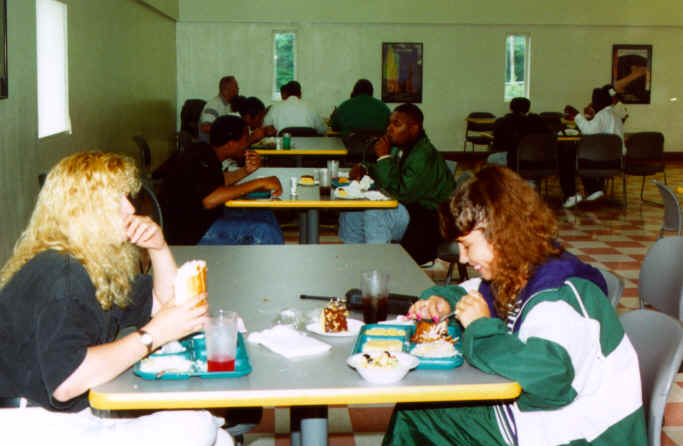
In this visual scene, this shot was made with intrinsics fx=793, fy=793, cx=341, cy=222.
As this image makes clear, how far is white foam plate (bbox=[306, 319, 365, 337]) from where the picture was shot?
1882 millimetres

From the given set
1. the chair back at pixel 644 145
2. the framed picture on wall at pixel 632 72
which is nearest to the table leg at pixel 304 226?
the chair back at pixel 644 145

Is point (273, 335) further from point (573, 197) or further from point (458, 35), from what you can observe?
point (458, 35)

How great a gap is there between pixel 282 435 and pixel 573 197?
685 cm

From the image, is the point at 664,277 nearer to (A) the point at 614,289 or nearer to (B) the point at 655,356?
(A) the point at 614,289

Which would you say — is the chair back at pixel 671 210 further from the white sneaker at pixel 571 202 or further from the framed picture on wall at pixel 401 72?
the framed picture on wall at pixel 401 72

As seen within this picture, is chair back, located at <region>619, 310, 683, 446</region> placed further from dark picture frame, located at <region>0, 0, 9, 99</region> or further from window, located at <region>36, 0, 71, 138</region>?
window, located at <region>36, 0, 71, 138</region>

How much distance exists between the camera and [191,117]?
37.8ft

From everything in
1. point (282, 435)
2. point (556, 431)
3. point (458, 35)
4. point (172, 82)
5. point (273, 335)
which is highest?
point (458, 35)

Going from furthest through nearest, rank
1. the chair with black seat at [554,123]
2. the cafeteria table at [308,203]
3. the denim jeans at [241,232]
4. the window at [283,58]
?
the window at [283,58], the chair with black seat at [554,123], the denim jeans at [241,232], the cafeteria table at [308,203]

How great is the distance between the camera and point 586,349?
1.60 metres

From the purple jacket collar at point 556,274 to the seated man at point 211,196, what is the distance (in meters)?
2.51

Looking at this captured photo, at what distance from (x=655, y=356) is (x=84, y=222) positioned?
127cm

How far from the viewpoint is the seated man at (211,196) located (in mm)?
3953

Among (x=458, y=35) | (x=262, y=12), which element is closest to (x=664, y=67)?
(x=458, y=35)
